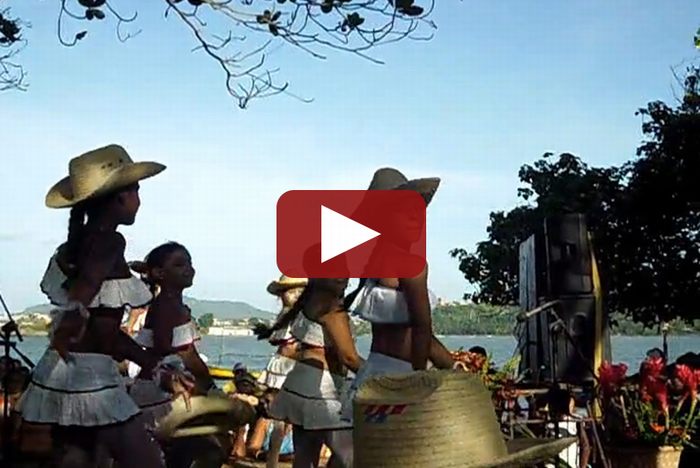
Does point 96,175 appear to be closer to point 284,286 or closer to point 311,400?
point 311,400

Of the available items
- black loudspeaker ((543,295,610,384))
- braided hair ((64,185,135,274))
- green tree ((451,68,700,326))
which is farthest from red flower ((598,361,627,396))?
green tree ((451,68,700,326))

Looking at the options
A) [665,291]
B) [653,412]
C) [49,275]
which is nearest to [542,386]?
[653,412]

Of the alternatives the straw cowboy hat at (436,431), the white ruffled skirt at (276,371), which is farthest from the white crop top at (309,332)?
the straw cowboy hat at (436,431)

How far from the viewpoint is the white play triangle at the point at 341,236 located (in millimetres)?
6059

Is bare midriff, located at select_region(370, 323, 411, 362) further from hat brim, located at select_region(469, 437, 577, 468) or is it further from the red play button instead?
hat brim, located at select_region(469, 437, 577, 468)

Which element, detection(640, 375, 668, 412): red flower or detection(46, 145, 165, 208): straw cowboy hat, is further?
detection(640, 375, 668, 412): red flower

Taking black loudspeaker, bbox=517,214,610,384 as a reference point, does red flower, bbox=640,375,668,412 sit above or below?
below

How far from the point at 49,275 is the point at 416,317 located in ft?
4.89

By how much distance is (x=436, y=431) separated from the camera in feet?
11.6

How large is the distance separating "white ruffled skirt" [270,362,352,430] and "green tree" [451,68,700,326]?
1319cm

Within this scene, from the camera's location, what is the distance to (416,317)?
5.35 meters

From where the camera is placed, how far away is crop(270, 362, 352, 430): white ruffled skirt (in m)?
6.44

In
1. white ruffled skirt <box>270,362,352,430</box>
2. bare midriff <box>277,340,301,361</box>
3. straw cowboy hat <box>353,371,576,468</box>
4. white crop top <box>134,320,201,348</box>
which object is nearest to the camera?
straw cowboy hat <box>353,371,576,468</box>

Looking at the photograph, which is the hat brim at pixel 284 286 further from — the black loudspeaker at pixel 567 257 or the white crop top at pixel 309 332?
the black loudspeaker at pixel 567 257
